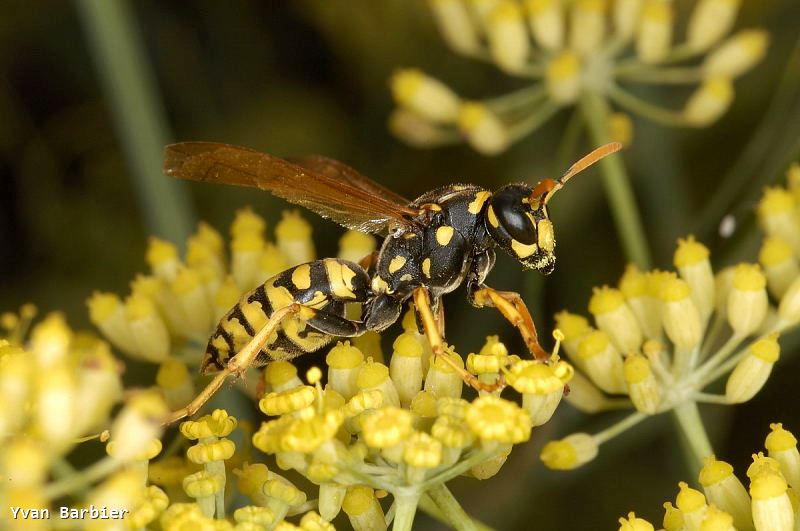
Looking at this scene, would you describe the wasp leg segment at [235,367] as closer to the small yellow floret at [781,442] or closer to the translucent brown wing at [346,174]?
the translucent brown wing at [346,174]

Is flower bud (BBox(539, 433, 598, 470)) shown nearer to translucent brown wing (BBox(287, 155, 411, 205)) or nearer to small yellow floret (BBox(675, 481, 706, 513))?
small yellow floret (BBox(675, 481, 706, 513))

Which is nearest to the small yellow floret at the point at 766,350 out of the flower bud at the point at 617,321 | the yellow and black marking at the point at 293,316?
the flower bud at the point at 617,321

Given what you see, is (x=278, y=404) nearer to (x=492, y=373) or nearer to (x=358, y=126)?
(x=492, y=373)

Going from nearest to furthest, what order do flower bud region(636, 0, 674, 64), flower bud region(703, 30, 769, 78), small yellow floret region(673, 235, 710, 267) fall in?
small yellow floret region(673, 235, 710, 267) < flower bud region(636, 0, 674, 64) < flower bud region(703, 30, 769, 78)

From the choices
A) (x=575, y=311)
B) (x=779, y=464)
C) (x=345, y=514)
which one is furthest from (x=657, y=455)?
(x=345, y=514)
